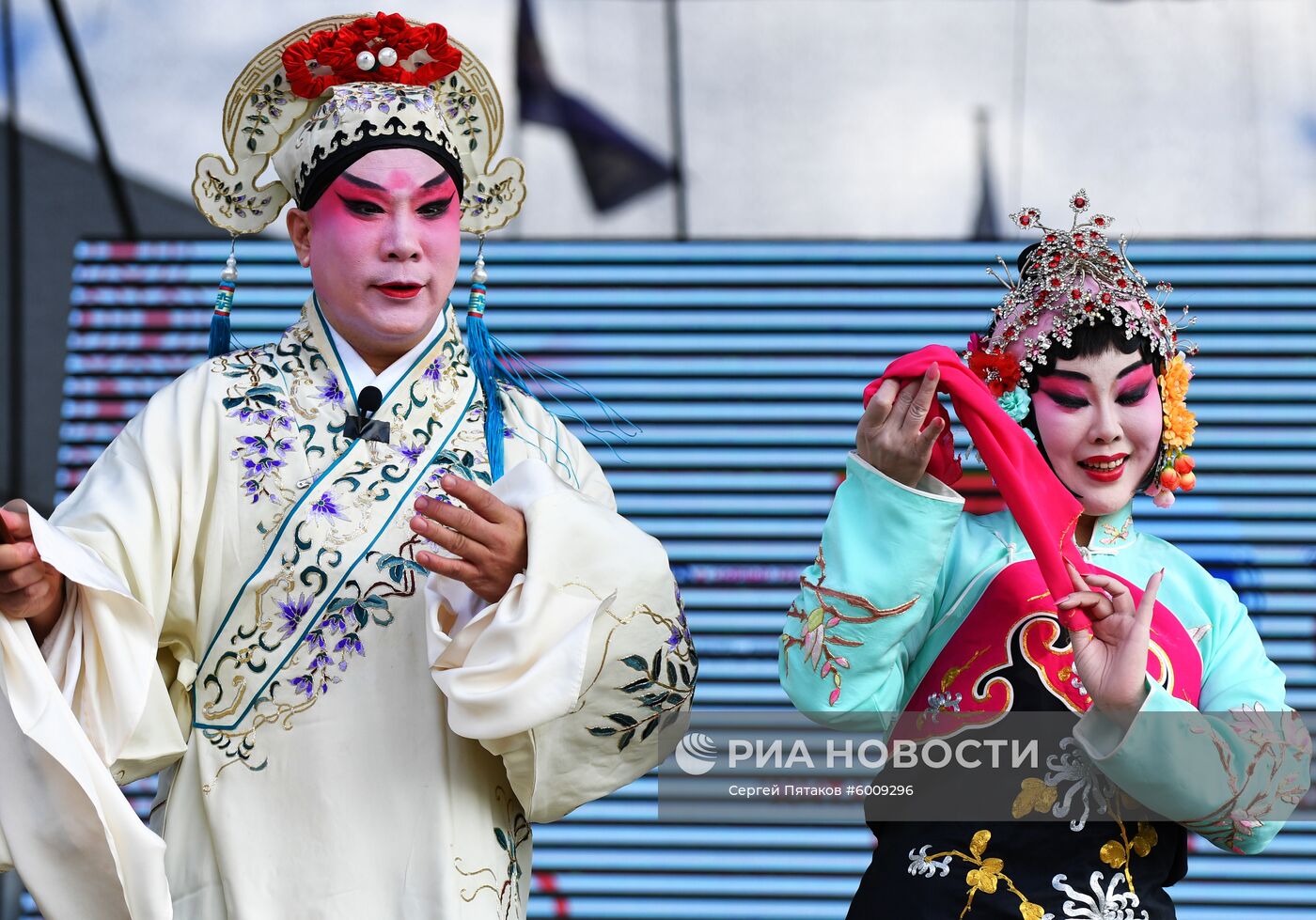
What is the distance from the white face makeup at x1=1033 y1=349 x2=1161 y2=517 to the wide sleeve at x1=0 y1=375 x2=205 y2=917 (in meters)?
1.20

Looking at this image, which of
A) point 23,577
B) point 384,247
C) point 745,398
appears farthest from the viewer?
point 745,398

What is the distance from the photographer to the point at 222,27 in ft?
12.5

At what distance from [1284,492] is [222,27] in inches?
92.4

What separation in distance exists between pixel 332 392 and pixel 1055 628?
104 centimetres

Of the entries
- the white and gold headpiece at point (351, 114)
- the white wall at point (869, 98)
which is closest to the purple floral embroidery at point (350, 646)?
the white and gold headpiece at point (351, 114)

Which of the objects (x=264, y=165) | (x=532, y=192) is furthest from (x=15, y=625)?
(x=532, y=192)

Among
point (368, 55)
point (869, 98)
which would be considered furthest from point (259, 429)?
point (869, 98)

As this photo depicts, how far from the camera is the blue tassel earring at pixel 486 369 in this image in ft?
8.53

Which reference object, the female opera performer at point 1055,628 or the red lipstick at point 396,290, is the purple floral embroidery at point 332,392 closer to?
the red lipstick at point 396,290

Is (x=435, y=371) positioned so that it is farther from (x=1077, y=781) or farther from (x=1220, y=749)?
(x=1220, y=749)

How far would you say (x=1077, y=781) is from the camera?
2.36 meters

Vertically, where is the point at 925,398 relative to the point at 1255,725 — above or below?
above

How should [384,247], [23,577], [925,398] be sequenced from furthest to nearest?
[384,247] < [925,398] < [23,577]

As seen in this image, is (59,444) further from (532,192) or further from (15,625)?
(15,625)
